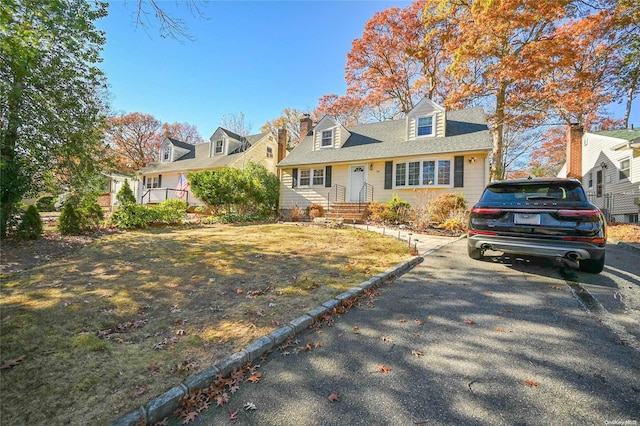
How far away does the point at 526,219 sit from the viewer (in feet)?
14.8

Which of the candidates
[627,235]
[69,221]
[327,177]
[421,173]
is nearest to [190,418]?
[69,221]

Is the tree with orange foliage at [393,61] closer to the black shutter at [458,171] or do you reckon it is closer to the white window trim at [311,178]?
the white window trim at [311,178]

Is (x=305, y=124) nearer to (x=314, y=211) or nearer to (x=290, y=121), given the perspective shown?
(x=314, y=211)

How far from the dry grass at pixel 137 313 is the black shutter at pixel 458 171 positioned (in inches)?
300

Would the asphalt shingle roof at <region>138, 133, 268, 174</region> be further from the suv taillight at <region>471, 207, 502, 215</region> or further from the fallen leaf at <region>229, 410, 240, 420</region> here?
the fallen leaf at <region>229, 410, 240, 420</region>

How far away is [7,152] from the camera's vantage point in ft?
22.7

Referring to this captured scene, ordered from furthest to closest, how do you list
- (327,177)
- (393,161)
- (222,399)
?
(327,177) < (393,161) < (222,399)

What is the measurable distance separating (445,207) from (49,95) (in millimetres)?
13179

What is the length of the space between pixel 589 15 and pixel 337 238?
18397 mm

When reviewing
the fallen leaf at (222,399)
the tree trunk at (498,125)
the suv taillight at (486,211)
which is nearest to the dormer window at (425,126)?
the tree trunk at (498,125)

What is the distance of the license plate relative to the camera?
442 cm

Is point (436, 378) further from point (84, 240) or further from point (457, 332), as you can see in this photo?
point (84, 240)

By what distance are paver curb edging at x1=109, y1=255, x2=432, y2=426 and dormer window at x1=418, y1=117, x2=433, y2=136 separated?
13.3 metres

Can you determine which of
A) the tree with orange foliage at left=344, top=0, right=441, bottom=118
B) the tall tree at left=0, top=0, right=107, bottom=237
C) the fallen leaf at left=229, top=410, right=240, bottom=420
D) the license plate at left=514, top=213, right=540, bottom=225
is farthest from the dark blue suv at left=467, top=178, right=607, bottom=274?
A: the tree with orange foliage at left=344, top=0, right=441, bottom=118
